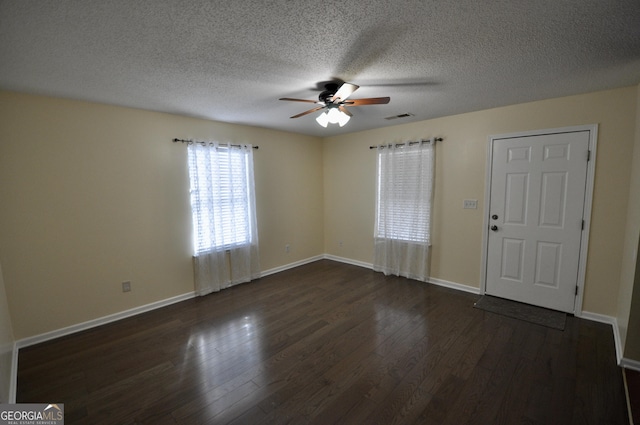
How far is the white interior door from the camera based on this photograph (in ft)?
9.50

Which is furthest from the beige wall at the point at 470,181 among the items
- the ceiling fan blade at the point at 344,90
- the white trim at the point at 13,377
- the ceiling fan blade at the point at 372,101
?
the white trim at the point at 13,377

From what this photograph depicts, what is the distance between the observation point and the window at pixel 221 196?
3570 mm

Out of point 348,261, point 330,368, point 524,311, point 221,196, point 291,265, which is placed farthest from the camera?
point 348,261

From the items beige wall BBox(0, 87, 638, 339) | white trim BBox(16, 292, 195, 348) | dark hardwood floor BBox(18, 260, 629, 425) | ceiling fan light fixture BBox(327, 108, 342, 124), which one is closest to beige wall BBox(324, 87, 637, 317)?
beige wall BBox(0, 87, 638, 339)

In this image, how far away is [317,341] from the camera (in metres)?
2.57

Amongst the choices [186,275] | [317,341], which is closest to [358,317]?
[317,341]

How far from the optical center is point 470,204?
3.59m

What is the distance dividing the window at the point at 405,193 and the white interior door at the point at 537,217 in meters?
0.83

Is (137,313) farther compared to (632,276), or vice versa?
(137,313)

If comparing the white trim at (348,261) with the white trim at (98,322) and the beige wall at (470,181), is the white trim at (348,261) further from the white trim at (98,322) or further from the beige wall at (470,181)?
the white trim at (98,322)

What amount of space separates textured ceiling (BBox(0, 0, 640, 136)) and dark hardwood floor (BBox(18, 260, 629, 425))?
2.43 meters

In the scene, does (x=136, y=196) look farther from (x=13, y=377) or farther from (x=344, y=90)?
(x=344, y=90)

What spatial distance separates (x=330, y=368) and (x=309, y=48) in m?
2.47

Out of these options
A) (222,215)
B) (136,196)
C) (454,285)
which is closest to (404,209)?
(454,285)
